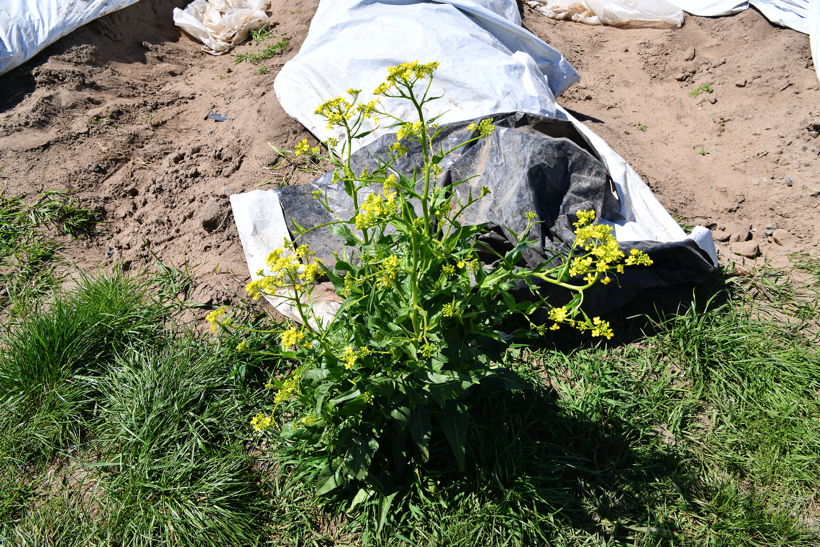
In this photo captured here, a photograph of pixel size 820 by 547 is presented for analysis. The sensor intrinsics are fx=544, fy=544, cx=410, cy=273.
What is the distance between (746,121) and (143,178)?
13.7ft

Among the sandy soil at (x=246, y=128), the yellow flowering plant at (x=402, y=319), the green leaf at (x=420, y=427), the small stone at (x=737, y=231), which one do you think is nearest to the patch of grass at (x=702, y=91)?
the sandy soil at (x=246, y=128)

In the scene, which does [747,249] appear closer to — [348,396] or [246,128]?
[348,396]

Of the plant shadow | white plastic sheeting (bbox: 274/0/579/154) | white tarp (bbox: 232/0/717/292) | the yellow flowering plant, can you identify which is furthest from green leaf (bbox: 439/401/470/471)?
white plastic sheeting (bbox: 274/0/579/154)

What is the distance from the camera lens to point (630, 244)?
2535mm

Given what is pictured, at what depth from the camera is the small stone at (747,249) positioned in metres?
3.02

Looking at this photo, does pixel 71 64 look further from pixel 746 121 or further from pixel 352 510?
pixel 746 121

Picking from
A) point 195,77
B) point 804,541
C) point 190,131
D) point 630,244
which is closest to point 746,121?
point 630,244

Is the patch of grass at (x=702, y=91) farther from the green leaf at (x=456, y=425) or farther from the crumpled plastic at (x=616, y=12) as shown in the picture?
the green leaf at (x=456, y=425)

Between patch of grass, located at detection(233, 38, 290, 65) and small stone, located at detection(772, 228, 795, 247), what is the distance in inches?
146

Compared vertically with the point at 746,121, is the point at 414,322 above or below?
above

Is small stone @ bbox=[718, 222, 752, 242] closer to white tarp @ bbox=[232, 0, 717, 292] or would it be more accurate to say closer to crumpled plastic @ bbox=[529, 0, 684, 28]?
white tarp @ bbox=[232, 0, 717, 292]

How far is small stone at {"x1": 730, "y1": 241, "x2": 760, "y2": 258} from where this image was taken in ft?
9.89

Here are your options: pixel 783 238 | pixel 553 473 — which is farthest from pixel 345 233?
pixel 783 238

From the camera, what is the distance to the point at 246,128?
3.61m
